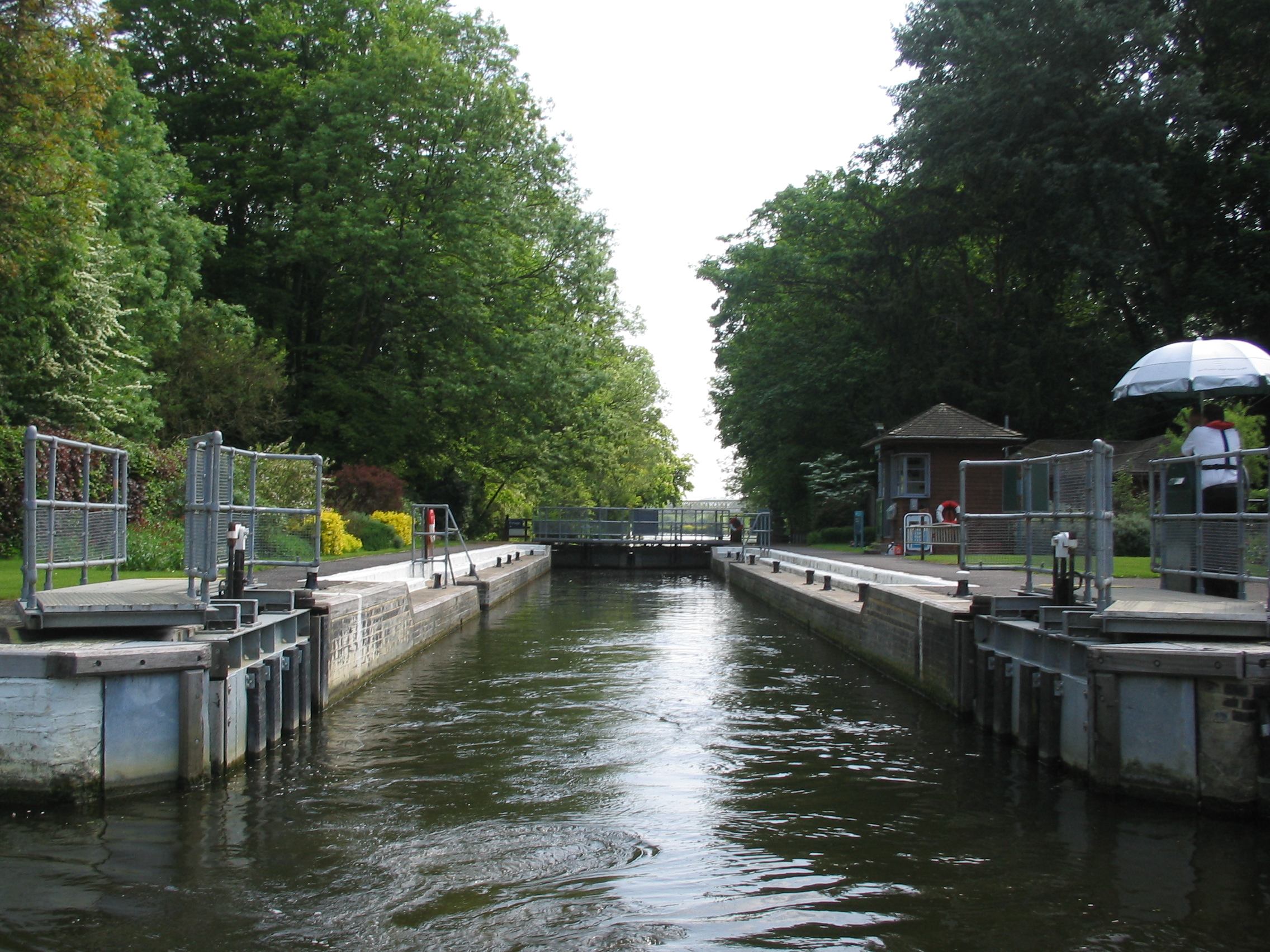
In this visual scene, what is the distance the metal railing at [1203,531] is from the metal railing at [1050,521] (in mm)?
571

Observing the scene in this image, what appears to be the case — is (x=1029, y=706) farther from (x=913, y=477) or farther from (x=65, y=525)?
(x=913, y=477)

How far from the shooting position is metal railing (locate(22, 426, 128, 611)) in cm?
796

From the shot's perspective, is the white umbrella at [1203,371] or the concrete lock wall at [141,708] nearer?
the concrete lock wall at [141,708]

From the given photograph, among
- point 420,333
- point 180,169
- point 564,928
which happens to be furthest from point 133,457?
point 564,928

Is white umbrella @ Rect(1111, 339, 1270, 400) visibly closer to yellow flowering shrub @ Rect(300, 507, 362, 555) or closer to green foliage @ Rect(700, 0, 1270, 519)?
yellow flowering shrub @ Rect(300, 507, 362, 555)

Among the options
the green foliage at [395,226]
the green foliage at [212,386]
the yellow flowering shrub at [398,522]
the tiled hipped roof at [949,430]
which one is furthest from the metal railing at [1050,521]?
the green foliage at [395,226]

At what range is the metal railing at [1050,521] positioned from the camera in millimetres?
→ 8625

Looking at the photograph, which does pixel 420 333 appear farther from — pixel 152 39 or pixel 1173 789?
pixel 1173 789

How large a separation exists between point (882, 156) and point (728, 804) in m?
32.3

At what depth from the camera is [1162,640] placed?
803cm

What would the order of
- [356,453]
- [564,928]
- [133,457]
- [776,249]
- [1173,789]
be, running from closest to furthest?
[564,928] → [1173,789] → [133,457] → [356,453] → [776,249]

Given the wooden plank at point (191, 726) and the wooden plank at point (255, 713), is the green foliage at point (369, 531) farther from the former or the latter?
the wooden plank at point (191, 726)

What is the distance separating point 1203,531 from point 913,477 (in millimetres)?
23659

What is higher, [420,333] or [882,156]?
[882,156]
